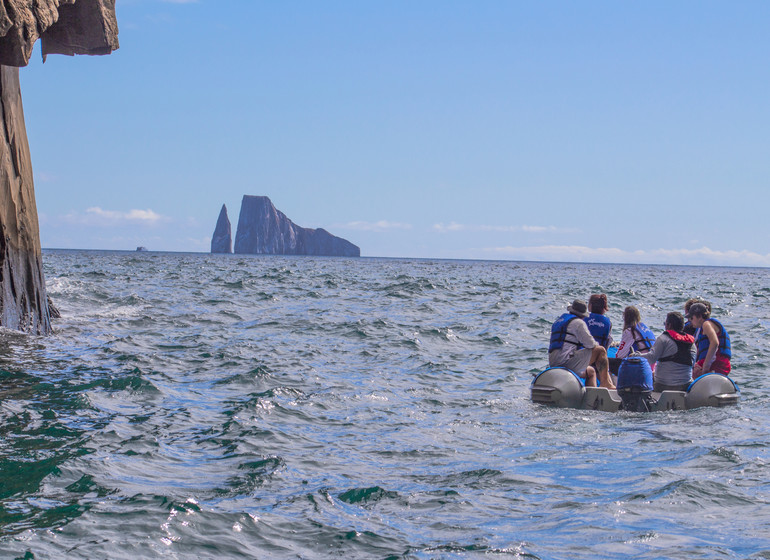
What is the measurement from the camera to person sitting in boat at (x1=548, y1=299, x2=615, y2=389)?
12180 mm

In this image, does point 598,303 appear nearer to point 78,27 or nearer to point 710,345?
point 710,345

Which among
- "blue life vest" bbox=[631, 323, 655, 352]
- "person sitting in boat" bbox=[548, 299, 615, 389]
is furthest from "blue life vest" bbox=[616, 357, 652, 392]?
"blue life vest" bbox=[631, 323, 655, 352]

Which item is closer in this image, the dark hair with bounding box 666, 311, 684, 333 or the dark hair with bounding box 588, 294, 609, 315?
the dark hair with bounding box 666, 311, 684, 333

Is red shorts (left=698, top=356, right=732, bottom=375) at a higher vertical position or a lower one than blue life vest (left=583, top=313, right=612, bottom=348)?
lower

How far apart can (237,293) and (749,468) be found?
28712 mm

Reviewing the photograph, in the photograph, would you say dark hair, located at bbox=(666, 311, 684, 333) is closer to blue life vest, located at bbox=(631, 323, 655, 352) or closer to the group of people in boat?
the group of people in boat

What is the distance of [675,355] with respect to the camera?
39.0 feet

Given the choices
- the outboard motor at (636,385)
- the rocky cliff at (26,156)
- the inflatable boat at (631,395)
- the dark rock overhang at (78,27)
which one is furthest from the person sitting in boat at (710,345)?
the dark rock overhang at (78,27)

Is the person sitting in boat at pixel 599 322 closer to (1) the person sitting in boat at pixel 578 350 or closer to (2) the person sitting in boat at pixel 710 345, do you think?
(1) the person sitting in boat at pixel 578 350

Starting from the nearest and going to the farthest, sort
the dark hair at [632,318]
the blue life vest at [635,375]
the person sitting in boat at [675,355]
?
the blue life vest at [635,375] < the person sitting in boat at [675,355] < the dark hair at [632,318]

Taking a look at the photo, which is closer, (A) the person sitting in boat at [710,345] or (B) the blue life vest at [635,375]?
(B) the blue life vest at [635,375]

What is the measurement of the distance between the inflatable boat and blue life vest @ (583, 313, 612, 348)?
1010 millimetres

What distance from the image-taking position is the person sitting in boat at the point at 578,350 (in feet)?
40.0

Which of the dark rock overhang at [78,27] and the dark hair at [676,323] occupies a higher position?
the dark rock overhang at [78,27]
